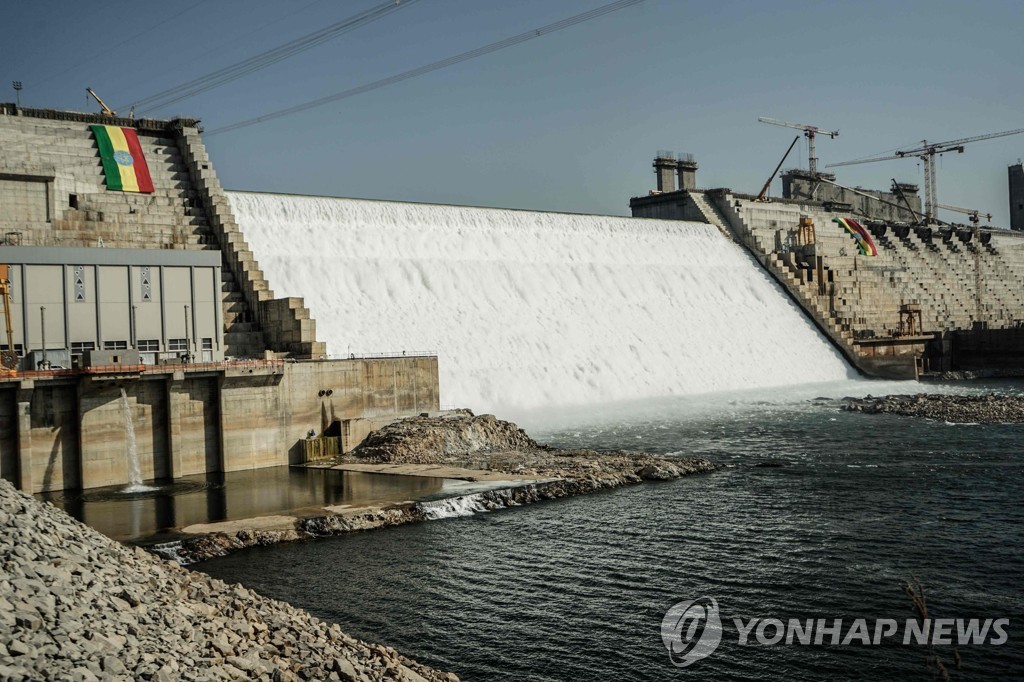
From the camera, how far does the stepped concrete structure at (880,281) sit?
61594 mm

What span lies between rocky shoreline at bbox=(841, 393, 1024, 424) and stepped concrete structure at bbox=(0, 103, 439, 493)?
19967mm

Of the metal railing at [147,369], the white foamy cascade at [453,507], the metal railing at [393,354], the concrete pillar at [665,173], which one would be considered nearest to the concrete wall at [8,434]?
the metal railing at [147,369]

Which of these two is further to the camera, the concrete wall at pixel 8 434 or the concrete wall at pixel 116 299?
the concrete wall at pixel 116 299

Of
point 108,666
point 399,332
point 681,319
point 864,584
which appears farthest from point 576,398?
point 108,666

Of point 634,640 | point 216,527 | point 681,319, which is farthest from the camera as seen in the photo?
point 681,319

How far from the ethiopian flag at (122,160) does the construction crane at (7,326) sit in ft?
34.4

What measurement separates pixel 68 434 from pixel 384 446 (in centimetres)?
886

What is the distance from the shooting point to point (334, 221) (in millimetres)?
43688

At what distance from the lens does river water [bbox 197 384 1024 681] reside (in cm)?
1373

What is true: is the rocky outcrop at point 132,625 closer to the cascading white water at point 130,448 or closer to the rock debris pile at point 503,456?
the rock debris pile at point 503,456

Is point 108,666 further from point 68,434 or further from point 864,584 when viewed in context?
point 68,434

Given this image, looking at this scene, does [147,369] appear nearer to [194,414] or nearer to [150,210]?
[194,414]

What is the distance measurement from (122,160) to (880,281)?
173ft

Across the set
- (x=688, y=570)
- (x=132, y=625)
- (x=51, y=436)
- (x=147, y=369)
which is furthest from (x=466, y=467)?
(x=132, y=625)
